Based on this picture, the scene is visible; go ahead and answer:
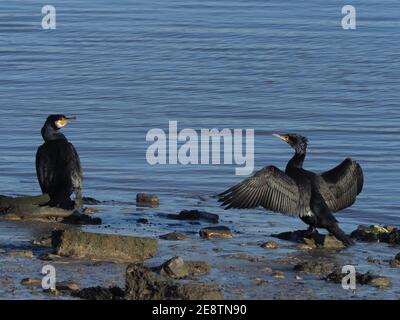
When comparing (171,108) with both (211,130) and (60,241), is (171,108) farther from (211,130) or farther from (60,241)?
(60,241)

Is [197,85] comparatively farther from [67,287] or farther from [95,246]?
[67,287]

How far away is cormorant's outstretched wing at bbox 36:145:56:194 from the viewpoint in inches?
527

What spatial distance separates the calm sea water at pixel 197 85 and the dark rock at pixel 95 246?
3.13 m

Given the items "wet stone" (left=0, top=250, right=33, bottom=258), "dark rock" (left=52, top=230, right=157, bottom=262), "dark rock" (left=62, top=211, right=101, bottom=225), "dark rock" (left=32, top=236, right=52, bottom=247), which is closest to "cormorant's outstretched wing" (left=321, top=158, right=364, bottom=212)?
"dark rock" (left=62, top=211, right=101, bottom=225)

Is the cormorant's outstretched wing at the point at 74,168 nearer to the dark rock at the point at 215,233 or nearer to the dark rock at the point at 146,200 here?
the dark rock at the point at 146,200

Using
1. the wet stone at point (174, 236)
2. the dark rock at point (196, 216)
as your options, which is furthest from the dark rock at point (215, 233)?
the dark rock at point (196, 216)

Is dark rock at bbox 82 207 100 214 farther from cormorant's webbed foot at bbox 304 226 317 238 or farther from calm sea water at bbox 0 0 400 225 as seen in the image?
cormorant's webbed foot at bbox 304 226 317 238

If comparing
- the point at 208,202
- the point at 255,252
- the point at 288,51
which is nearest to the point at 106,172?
the point at 208,202

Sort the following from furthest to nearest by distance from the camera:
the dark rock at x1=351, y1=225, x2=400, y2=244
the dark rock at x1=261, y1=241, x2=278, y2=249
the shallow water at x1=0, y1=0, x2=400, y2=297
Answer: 1. the shallow water at x1=0, y1=0, x2=400, y2=297
2. the dark rock at x1=351, y1=225, x2=400, y2=244
3. the dark rock at x1=261, y1=241, x2=278, y2=249

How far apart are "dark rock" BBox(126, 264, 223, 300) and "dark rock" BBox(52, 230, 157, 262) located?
1313mm

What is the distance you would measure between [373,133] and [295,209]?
6.09 m

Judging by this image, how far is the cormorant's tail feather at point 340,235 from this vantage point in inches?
483

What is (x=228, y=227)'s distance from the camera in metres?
12.8

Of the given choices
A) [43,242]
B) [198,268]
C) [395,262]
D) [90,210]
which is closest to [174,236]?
[43,242]
